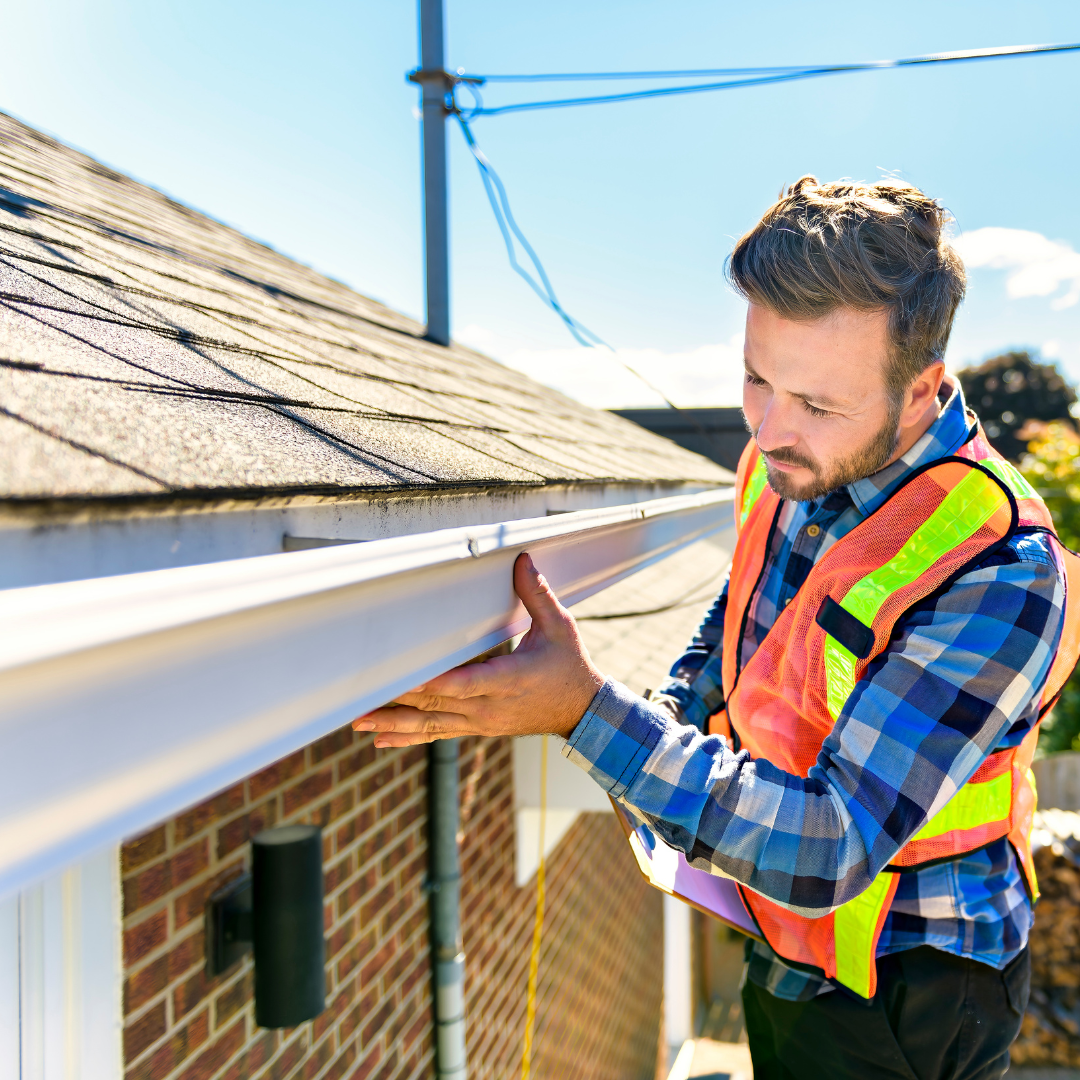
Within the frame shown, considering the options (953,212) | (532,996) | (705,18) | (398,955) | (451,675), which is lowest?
(532,996)

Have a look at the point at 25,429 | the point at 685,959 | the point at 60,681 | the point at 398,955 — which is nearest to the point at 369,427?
the point at 25,429

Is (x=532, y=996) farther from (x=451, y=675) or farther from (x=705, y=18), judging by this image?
(x=705, y=18)

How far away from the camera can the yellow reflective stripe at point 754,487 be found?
6.29ft

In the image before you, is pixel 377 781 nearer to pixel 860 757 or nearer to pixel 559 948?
pixel 860 757

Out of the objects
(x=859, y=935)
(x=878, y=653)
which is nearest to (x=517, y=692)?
(x=878, y=653)

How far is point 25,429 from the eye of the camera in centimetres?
66

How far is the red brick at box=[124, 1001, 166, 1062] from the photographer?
1744 millimetres

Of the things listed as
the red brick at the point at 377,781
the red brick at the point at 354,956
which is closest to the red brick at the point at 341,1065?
the red brick at the point at 354,956

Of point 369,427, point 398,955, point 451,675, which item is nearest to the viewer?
point 451,675

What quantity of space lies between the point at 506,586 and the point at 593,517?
371mm

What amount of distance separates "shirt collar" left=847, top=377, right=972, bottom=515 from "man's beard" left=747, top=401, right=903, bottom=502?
25 millimetres

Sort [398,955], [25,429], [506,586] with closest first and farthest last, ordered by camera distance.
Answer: [25,429], [506,586], [398,955]

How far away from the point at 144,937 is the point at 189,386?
1388 millimetres

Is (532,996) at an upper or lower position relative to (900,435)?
lower
